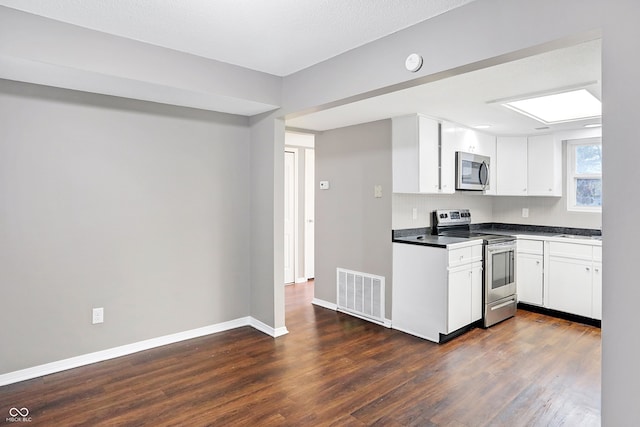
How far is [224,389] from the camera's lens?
2723 mm

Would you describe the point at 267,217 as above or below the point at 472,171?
below

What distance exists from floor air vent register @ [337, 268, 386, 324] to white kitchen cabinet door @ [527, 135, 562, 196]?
251 centimetres

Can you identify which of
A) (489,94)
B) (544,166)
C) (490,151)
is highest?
(489,94)

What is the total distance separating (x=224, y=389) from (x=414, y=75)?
2.48m

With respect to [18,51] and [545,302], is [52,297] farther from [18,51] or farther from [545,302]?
[545,302]

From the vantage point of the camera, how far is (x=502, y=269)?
4.32m

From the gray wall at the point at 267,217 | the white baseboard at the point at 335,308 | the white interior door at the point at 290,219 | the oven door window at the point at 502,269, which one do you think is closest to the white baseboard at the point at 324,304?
the white baseboard at the point at 335,308

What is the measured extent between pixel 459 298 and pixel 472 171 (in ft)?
5.28

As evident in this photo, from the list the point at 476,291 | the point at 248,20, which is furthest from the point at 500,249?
the point at 248,20

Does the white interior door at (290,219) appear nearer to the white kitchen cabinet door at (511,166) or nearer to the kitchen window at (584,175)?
the white kitchen cabinet door at (511,166)

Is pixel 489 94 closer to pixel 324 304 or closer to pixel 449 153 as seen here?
pixel 449 153

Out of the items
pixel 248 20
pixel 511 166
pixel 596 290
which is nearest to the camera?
pixel 248 20

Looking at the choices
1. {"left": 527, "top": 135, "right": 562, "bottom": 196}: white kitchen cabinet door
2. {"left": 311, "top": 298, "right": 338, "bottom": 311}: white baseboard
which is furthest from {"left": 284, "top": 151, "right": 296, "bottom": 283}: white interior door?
{"left": 527, "top": 135, "right": 562, "bottom": 196}: white kitchen cabinet door

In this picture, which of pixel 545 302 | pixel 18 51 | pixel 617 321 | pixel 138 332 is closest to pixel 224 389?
pixel 138 332
